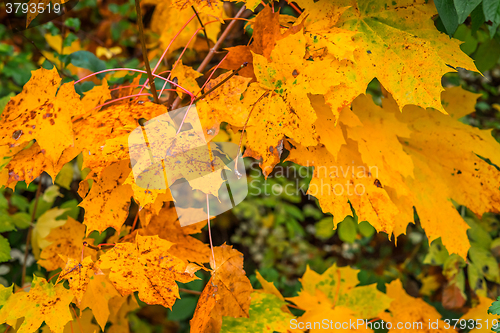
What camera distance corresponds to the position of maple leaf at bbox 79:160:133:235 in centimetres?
60

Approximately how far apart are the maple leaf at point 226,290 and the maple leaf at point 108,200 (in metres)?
0.20

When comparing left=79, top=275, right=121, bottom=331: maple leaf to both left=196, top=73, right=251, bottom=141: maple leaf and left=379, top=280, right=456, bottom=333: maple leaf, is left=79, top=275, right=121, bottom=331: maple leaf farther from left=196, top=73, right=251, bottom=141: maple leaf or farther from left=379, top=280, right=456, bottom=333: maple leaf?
left=379, top=280, right=456, bottom=333: maple leaf

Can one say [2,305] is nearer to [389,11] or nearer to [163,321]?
[389,11]

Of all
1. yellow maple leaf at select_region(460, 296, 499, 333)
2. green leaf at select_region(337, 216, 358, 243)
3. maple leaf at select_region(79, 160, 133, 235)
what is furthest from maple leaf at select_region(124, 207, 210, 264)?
yellow maple leaf at select_region(460, 296, 499, 333)

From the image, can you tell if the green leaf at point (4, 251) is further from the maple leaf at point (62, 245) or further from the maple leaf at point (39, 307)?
the maple leaf at point (39, 307)

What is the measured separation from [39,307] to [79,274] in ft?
0.32

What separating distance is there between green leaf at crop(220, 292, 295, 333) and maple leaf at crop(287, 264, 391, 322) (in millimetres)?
73

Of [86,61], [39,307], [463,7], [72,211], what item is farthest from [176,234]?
[463,7]

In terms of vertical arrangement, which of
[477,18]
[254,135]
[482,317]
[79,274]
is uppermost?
[477,18]

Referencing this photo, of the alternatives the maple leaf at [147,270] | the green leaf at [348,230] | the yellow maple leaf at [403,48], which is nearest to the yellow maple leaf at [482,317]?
the green leaf at [348,230]

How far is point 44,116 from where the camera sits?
55 centimetres

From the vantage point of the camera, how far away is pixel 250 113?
0.57 meters

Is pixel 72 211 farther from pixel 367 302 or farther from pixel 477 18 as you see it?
pixel 477 18

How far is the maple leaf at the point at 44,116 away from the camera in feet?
1.76
